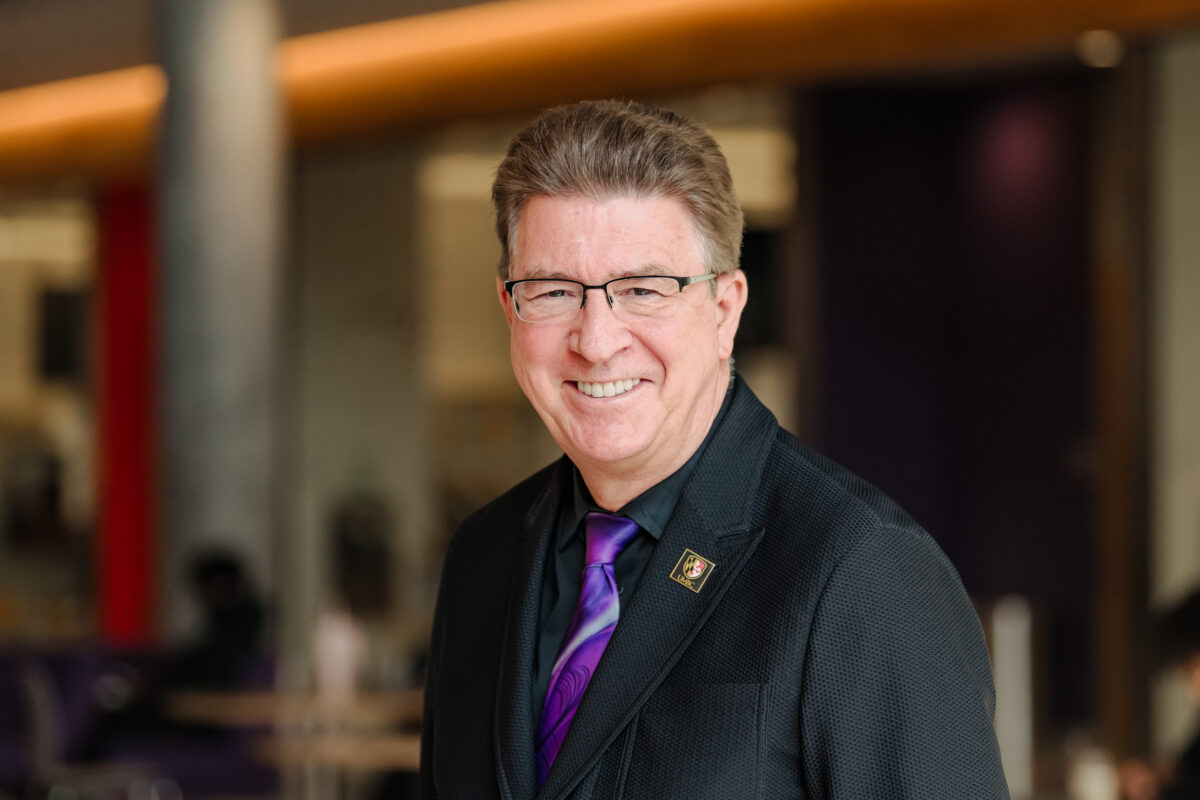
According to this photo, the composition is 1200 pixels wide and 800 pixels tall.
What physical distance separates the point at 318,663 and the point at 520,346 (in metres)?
4.40

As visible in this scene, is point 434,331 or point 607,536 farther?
point 434,331

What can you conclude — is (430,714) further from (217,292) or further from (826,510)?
(217,292)

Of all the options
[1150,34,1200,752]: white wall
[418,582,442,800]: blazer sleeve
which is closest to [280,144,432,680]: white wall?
[1150,34,1200,752]: white wall

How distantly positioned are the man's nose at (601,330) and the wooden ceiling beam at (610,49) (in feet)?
19.3

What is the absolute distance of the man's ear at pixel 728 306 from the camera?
1.49 m

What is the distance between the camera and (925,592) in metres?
1.32

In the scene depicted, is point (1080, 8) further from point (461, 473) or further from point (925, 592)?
point (925, 592)

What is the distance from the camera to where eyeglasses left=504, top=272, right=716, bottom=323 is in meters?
1.41

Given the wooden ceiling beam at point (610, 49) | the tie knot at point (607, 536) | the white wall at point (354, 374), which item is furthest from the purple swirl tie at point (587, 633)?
the white wall at point (354, 374)

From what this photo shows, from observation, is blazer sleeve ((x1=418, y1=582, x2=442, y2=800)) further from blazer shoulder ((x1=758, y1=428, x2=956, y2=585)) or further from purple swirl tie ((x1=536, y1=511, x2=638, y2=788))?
blazer shoulder ((x1=758, y1=428, x2=956, y2=585))

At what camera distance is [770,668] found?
4.31 feet

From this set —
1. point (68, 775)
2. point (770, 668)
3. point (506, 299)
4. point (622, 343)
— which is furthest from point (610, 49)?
point (770, 668)

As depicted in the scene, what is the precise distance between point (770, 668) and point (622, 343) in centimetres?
30

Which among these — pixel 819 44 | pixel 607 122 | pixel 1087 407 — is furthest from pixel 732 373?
pixel 1087 407
